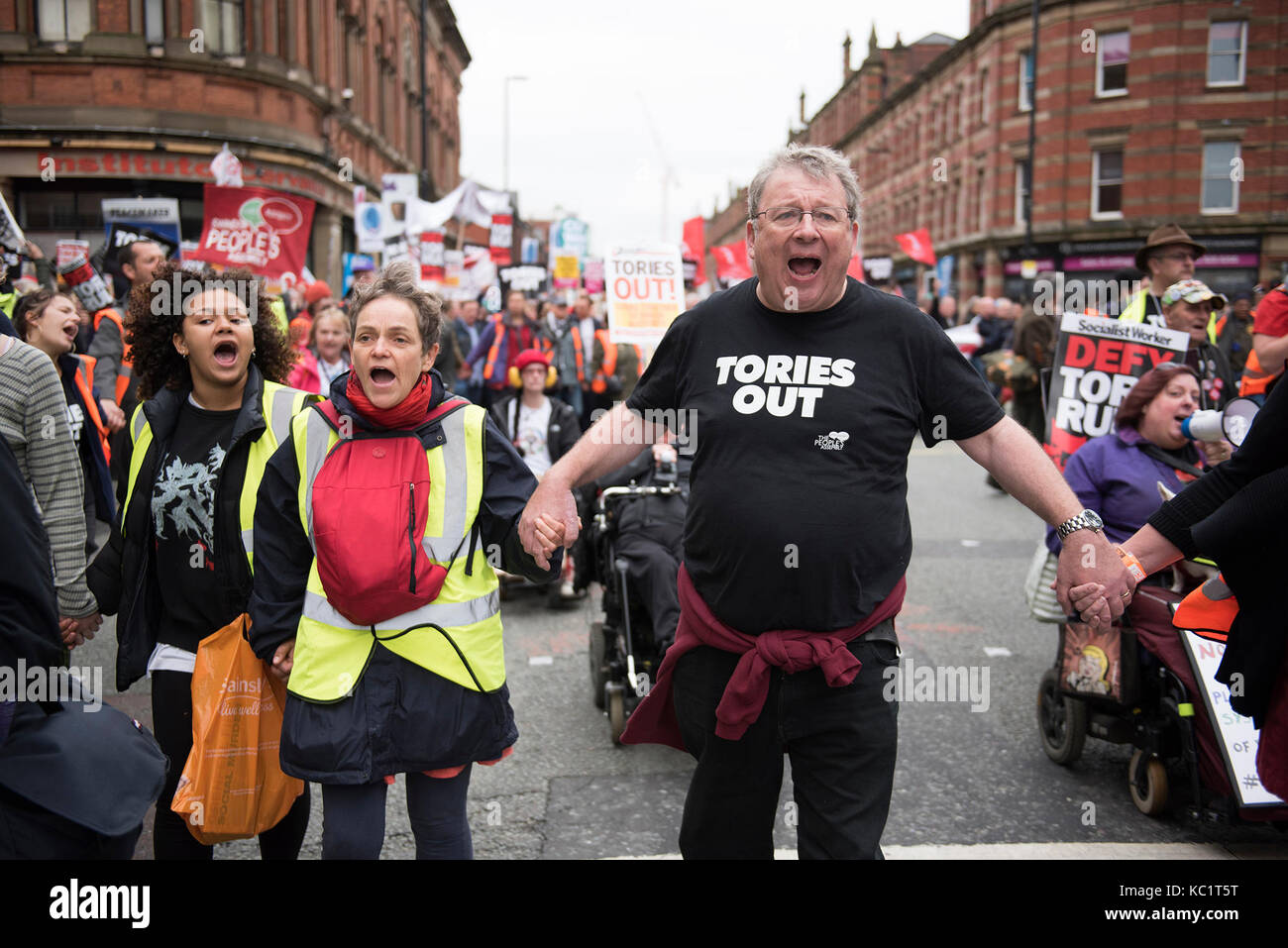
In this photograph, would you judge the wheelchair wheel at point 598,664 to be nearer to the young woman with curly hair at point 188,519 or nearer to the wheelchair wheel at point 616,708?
the wheelchair wheel at point 616,708

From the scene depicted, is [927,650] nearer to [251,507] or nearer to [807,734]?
[807,734]

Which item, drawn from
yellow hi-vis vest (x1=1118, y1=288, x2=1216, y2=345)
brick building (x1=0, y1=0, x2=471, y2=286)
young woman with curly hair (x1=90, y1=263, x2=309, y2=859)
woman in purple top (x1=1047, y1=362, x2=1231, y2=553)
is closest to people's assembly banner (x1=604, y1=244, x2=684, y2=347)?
yellow hi-vis vest (x1=1118, y1=288, x2=1216, y2=345)

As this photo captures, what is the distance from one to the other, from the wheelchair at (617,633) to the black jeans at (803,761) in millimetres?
2215

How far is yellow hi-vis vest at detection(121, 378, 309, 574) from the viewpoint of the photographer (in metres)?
3.27

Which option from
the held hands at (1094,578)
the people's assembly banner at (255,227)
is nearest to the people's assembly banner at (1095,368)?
the held hands at (1094,578)

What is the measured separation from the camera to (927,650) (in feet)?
21.7

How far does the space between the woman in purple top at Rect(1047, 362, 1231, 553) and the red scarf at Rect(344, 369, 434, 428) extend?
296 cm

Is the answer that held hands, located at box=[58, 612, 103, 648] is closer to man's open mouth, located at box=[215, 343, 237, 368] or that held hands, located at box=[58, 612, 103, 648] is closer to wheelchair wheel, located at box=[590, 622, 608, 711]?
man's open mouth, located at box=[215, 343, 237, 368]

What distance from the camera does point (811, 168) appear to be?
278 cm

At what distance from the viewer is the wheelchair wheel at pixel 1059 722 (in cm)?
479

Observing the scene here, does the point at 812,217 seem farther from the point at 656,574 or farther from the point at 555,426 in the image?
the point at 555,426

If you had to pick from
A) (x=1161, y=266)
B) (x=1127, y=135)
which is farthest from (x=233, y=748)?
(x=1127, y=135)

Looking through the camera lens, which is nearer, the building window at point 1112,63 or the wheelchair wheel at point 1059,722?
the wheelchair wheel at point 1059,722

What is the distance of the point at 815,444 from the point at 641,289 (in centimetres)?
706
